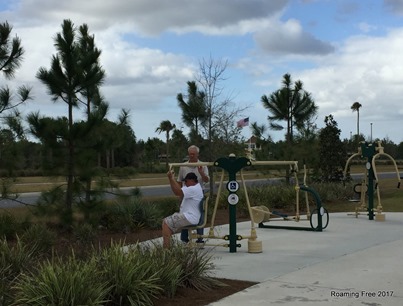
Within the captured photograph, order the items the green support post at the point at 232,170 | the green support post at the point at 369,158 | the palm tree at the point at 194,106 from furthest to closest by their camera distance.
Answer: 1. the palm tree at the point at 194,106
2. the green support post at the point at 369,158
3. the green support post at the point at 232,170

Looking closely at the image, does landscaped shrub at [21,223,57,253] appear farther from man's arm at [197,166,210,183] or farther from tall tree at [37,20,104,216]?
man's arm at [197,166,210,183]

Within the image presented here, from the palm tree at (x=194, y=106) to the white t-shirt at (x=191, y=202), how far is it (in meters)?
10.2

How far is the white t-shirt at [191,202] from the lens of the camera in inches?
324

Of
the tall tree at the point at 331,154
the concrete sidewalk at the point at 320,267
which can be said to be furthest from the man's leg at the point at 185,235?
the tall tree at the point at 331,154

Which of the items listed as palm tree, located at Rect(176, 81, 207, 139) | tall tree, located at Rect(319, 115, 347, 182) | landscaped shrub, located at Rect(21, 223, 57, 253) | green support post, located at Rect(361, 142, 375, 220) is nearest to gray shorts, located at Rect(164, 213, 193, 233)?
landscaped shrub, located at Rect(21, 223, 57, 253)

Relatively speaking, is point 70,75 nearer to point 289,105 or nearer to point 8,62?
point 8,62

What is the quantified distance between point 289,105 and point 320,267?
16426mm

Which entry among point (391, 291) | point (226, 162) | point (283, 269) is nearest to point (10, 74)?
point (226, 162)

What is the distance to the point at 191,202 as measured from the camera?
8.31m

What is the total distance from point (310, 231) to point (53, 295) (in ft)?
24.6

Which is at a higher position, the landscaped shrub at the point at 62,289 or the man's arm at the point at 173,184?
the man's arm at the point at 173,184

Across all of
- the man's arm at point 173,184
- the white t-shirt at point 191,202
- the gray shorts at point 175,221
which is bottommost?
the gray shorts at point 175,221

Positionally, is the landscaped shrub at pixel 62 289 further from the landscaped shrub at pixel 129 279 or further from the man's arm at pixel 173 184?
the man's arm at pixel 173 184

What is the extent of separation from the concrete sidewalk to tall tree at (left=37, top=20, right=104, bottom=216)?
312 centimetres
